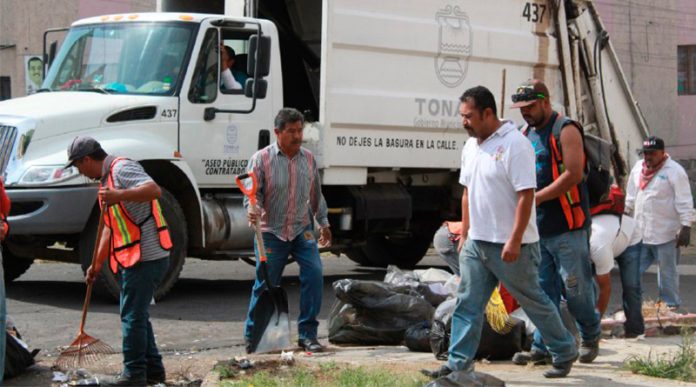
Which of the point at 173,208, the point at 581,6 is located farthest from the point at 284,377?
the point at 581,6

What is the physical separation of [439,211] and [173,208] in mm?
3929

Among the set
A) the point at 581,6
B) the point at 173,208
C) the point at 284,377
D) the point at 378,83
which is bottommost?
the point at 284,377

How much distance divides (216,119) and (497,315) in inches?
176

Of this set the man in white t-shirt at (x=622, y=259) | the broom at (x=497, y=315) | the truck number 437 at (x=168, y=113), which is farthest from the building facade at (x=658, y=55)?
the broom at (x=497, y=315)

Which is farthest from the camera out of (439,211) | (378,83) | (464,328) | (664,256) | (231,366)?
(439,211)

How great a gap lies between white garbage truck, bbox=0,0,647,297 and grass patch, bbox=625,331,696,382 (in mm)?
4693

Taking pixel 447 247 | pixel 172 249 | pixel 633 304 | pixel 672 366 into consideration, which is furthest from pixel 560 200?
pixel 172 249

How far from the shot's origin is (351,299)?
26.4ft

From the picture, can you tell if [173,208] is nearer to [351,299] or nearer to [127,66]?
[127,66]

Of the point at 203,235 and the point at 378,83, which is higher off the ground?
the point at 378,83

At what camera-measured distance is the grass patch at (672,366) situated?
21.0 feet

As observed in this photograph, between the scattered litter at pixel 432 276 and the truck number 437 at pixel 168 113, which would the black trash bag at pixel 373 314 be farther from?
the truck number 437 at pixel 168 113

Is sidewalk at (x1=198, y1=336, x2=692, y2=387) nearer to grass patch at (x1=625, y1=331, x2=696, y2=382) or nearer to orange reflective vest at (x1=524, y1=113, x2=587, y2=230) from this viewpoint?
grass patch at (x1=625, y1=331, x2=696, y2=382)

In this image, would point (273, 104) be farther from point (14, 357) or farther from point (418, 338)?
point (14, 357)
